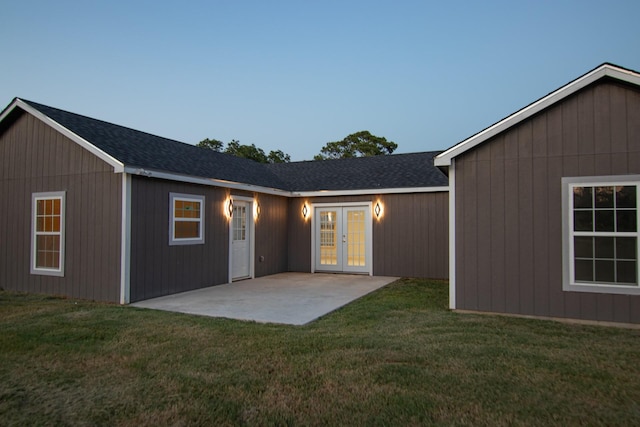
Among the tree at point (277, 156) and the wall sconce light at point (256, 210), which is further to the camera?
the tree at point (277, 156)

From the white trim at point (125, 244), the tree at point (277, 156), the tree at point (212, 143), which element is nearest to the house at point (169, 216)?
the white trim at point (125, 244)

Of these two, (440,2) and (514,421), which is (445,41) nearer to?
(440,2)

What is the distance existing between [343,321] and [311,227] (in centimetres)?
639

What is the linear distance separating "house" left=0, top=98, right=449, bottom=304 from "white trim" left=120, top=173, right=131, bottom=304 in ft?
0.06

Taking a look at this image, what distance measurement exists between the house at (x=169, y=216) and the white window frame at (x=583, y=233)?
4616 millimetres

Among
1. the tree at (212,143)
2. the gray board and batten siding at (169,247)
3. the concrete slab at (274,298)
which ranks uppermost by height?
the tree at (212,143)

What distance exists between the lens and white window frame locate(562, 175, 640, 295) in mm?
5297

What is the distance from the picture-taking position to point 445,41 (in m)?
15.9

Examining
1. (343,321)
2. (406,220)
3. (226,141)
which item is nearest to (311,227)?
(406,220)

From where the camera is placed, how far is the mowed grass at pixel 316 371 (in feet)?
9.25

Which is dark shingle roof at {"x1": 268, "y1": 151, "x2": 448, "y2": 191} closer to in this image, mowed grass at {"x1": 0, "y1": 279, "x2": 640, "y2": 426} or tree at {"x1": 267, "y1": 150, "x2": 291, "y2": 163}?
mowed grass at {"x1": 0, "y1": 279, "x2": 640, "y2": 426}

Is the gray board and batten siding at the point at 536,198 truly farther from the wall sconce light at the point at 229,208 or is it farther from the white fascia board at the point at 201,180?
the wall sconce light at the point at 229,208

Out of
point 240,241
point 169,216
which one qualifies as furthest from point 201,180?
point 240,241

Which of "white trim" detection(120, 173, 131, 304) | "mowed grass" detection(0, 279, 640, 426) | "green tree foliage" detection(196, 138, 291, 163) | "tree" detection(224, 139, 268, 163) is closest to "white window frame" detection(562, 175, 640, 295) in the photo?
"mowed grass" detection(0, 279, 640, 426)
